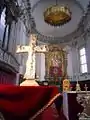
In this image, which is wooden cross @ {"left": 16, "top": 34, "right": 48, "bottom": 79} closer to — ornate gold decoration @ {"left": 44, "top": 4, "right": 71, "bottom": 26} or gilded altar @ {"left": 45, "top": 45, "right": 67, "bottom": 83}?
ornate gold decoration @ {"left": 44, "top": 4, "right": 71, "bottom": 26}

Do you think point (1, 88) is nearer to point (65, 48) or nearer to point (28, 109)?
point (28, 109)

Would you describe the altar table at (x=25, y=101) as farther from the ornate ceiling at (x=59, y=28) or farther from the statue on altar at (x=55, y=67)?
the ornate ceiling at (x=59, y=28)

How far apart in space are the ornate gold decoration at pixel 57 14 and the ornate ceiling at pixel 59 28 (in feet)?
6.54

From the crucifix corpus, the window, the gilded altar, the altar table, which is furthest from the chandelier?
the altar table

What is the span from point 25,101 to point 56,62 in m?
10.6

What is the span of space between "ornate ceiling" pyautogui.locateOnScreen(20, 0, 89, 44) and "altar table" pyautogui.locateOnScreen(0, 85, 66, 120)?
36.5 ft

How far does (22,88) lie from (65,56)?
35.1ft

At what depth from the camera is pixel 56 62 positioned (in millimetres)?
12070

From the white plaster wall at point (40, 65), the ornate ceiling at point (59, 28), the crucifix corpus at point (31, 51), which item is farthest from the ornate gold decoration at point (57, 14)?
the crucifix corpus at point (31, 51)

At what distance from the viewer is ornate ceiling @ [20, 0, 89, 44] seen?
12682mm

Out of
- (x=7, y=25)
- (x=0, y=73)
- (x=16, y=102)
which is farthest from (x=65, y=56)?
(x=16, y=102)

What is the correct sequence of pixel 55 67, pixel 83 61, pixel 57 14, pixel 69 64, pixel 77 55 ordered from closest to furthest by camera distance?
pixel 57 14
pixel 83 61
pixel 55 67
pixel 77 55
pixel 69 64

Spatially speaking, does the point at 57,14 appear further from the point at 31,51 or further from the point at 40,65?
the point at 31,51

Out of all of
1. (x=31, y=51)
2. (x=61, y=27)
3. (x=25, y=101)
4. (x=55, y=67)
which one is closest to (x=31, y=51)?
(x=31, y=51)
